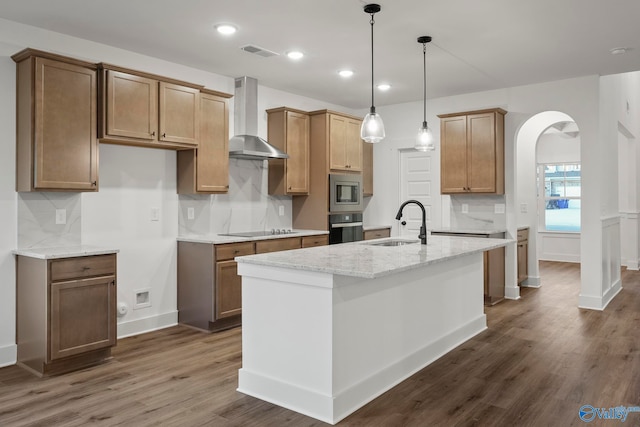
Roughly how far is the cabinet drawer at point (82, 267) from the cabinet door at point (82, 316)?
0.14 feet

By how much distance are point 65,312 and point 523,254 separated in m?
5.59

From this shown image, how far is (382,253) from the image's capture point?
10.5ft

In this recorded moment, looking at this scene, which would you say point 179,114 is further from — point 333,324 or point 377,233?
point 377,233

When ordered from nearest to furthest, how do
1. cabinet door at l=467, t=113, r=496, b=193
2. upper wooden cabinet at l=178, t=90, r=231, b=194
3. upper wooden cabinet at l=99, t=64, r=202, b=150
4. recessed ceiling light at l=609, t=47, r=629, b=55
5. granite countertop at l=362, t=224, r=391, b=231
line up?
upper wooden cabinet at l=99, t=64, r=202, b=150 < recessed ceiling light at l=609, t=47, r=629, b=55 < upper wooden cabinet at l=178, t=90, r=231, b=194 < cabinet door at l=467, t=113, r=496, b=193 < granite countertop at l=362, t=224, r=391, b=231

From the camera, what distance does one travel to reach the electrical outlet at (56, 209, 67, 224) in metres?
3.81

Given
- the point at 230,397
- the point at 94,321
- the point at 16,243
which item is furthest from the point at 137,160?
the point at 230,397

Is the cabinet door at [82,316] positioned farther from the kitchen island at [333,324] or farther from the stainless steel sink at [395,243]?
the stainless steel sink at [395,243]

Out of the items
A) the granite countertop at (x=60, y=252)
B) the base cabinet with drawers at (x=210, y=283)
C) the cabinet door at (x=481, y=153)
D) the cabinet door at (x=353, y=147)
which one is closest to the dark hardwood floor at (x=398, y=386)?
the base cabinet with drawers at (x=210, y=283)

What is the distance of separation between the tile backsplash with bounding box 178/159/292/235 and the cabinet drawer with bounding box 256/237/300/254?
24.5 inches

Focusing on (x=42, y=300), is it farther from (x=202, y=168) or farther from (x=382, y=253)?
(x=382, y=253)

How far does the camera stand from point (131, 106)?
3.95 meters

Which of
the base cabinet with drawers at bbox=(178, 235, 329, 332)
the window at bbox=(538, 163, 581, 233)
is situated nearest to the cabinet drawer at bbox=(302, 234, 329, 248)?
the base cabinet with drawers at bbox=(178, 235, 329, 332)

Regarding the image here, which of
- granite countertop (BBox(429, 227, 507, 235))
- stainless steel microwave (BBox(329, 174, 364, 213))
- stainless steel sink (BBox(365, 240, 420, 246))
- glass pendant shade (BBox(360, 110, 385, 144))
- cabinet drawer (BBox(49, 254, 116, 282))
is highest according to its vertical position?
glass pendant shade (BBox(360, 110, 385, 144))

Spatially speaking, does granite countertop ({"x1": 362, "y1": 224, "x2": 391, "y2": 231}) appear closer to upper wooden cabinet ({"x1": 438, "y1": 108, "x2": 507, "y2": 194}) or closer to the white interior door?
the white interior door
